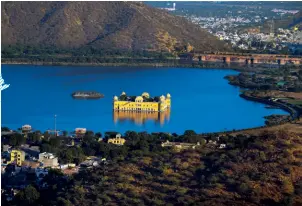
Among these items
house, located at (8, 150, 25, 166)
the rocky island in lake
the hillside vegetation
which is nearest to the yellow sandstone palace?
the rocky island in lake

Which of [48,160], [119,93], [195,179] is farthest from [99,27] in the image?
[195,179]

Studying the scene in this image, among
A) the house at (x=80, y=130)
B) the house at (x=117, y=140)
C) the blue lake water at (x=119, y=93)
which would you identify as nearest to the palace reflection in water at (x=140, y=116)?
the blue lake water at (x=119, y=93)

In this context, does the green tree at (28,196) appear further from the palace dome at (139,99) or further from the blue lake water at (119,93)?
the palace dome at (139,99)

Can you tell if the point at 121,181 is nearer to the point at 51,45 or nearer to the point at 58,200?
the point at 58,200

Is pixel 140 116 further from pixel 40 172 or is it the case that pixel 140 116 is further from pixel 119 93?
pixel 40 172

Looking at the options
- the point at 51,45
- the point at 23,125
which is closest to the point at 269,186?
the point at 23,125

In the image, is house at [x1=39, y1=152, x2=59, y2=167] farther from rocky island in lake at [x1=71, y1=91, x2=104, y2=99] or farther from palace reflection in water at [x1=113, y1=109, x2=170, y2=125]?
rocky island in lake at [x1=71, y1=91, x2=104, y2=99]
